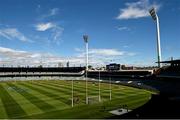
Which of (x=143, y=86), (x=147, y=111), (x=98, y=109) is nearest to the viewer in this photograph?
(x=147, y=111)

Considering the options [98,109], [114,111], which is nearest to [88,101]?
[98,109]

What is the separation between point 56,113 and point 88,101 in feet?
36.8

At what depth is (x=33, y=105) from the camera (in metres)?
46.4

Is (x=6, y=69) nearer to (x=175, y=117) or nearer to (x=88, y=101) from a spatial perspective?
(x=88, y=101)

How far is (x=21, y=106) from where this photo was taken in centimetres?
4553

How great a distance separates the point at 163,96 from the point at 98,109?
13.1m

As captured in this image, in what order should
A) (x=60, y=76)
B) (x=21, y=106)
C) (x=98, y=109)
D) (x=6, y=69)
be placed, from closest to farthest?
(x=98, y=109) < (x=21, y=106) < (x=60, y=76) < (x=6, y=69)

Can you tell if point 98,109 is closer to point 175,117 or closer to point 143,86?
point 175,117

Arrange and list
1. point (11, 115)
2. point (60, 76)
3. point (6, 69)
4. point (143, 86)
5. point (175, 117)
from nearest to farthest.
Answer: point (175, 117)
point (11, 115)
point (143, 86)
point (60, 76)
point (6, 69)

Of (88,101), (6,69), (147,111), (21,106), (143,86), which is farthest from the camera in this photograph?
(6,69)

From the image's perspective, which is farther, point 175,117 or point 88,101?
point 88,101

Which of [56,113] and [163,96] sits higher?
[163,96]

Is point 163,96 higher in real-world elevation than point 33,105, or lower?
higher

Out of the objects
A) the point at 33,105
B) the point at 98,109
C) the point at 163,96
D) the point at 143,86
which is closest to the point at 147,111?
the point at 163,96
